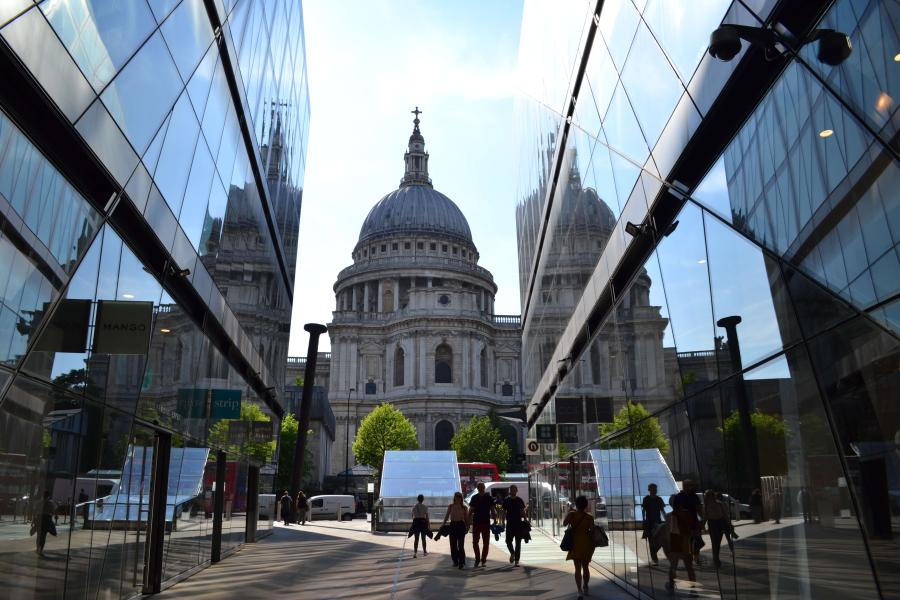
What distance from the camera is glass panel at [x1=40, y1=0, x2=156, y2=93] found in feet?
23.6

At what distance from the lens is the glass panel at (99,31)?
7199 millimetres

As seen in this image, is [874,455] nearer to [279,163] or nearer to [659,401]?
[659,401]

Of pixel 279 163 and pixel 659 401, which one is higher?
pixel 279 163

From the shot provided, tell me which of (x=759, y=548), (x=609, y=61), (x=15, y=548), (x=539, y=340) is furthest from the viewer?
(x=539, y=340)

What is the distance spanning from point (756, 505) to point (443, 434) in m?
90.5

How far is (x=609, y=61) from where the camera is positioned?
43.4 ft

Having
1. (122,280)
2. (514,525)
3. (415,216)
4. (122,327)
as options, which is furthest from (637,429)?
(415,216)

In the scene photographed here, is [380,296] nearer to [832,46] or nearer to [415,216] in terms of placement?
[415,216]

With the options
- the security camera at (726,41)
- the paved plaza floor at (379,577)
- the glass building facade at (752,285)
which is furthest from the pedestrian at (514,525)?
the security camera at (726,41)

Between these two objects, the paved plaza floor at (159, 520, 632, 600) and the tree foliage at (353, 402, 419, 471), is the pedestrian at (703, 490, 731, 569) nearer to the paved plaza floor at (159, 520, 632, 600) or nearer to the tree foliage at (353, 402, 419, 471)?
the paved plaza floor at (159, 520, 632, 600)

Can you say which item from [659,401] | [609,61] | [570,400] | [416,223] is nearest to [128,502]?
[659,401]

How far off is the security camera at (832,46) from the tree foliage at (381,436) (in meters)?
78.6

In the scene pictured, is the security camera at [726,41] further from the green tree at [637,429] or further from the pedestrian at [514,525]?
the pedestrian at [514,525]

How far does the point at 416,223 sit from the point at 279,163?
103 meters
